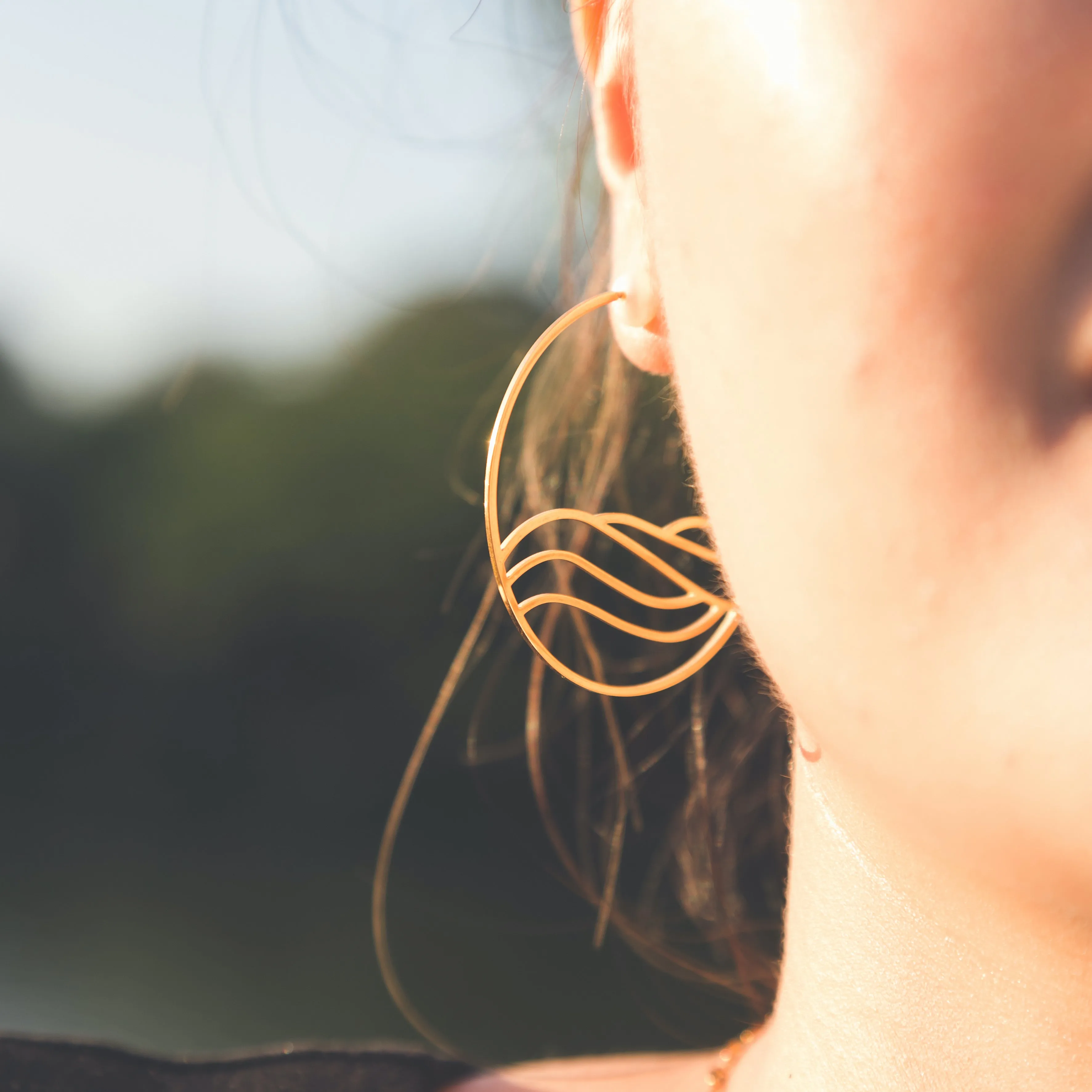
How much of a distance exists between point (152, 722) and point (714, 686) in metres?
2.82

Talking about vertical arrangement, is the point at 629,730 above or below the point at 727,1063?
below

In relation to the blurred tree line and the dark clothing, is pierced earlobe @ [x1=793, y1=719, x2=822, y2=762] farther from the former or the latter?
the blurred tree line

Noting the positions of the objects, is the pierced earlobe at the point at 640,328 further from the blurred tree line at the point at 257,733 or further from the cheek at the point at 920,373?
the blurred tree line at the point at 257,733

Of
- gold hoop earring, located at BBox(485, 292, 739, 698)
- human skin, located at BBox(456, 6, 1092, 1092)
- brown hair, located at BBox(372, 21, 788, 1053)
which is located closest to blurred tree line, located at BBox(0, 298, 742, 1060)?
brown hair, located at BBox(372, 21, 788, 1053)

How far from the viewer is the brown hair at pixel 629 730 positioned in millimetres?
1436

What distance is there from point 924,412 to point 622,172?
18.1 inches

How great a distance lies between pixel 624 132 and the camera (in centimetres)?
94

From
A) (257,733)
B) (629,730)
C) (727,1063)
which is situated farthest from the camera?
(257,733)

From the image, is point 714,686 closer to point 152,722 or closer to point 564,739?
point 564,739

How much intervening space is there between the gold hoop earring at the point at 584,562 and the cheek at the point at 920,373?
18 centimetres

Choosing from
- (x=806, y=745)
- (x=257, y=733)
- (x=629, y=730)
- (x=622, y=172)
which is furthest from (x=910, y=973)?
(x=257, y=733)

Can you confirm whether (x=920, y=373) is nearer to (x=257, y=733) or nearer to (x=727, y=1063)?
(x=727, y=1063)

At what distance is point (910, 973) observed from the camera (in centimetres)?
79

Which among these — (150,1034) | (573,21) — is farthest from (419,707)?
(573,21)
